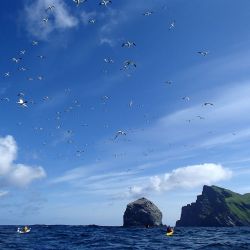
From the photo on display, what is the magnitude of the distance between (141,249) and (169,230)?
4074 cm

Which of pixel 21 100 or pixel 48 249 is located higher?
pixel 21 100

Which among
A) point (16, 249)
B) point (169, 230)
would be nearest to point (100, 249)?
point (16, 249)

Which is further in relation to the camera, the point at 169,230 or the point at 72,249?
the point at 169,230

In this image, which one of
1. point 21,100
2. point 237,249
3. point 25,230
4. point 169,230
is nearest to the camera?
point 21,100

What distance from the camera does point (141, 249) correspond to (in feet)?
189

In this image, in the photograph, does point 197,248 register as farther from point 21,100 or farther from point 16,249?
point 21,100

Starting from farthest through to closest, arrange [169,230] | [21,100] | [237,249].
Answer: [169,230]
[237,249]
[21,100]

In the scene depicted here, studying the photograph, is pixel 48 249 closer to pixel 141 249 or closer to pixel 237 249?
pixel 141 249

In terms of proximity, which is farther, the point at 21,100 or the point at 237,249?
the point at 237,249

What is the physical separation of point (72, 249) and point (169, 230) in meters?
44.8

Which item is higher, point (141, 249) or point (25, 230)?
point (25, 230)

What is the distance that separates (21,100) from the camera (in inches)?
1400

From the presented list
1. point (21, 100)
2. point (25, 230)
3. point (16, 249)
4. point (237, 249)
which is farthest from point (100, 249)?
point (25, 230)

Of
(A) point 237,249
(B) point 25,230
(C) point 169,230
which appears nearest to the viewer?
(A) point 237,249
